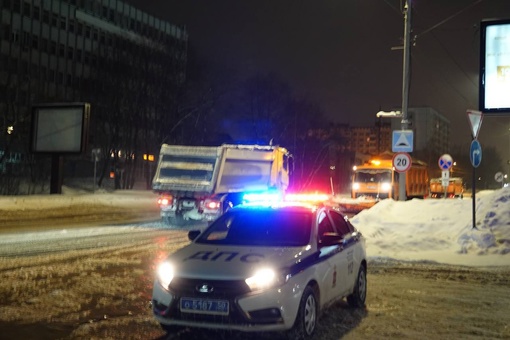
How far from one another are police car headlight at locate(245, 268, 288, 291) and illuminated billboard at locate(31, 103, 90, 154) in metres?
25.2

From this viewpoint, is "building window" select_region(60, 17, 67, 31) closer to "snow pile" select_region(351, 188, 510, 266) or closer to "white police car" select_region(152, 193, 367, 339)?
"snow pile" select_region(351, 188, 510, 266)

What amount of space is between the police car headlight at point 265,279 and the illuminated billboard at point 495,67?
670 inches

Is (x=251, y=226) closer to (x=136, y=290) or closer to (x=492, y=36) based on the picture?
(x=136, y=290)

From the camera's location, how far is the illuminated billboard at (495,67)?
19.6m

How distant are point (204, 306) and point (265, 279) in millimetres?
661

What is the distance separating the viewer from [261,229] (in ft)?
23.3

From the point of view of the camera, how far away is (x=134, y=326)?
6.67 metres

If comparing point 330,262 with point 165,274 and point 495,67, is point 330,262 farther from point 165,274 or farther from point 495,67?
point 495,67

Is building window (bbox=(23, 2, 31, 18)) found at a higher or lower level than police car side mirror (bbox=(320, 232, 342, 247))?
higher

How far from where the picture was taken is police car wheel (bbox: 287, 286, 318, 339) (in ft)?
19.1

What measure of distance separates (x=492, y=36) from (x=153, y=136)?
36157 mm

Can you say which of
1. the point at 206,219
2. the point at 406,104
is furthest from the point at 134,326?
the point at 406,104

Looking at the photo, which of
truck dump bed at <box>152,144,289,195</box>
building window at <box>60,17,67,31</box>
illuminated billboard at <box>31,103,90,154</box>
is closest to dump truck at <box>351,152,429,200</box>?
truck dump bed at <box>152,144,289,195</box>

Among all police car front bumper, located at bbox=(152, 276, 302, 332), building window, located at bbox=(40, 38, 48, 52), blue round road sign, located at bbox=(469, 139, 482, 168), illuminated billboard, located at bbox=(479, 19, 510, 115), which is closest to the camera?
police car front bumper, located at bbox=(152, 276, 302, 332)
